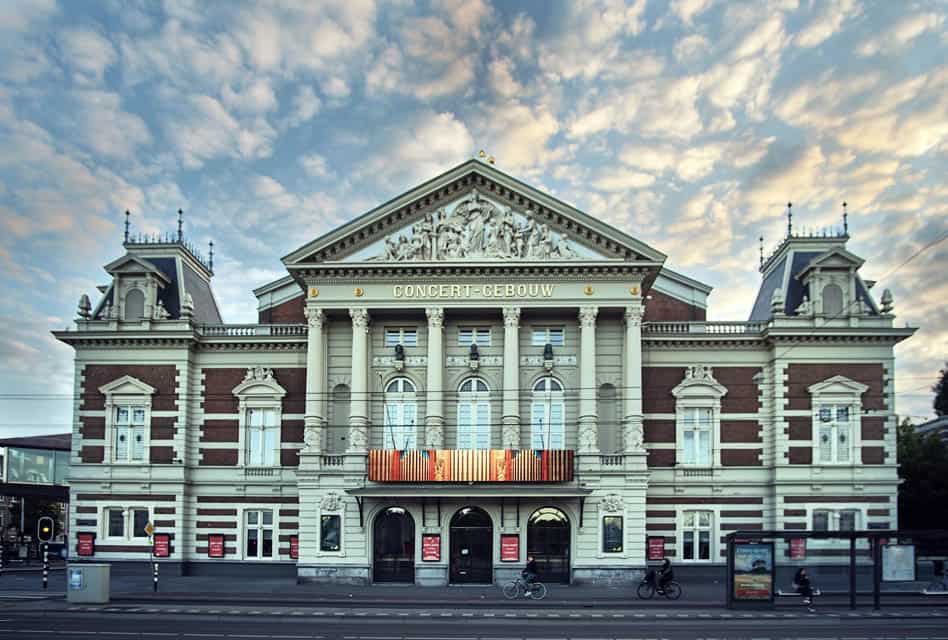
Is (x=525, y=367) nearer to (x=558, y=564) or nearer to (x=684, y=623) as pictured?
(x=558, y=564)

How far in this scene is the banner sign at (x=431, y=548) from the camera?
45750mm

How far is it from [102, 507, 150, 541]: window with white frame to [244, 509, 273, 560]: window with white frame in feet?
17.7

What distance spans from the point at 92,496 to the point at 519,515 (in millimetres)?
23691

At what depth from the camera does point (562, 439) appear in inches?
1913

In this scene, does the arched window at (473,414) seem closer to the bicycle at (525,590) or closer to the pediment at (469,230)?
the pediment at (469,230)

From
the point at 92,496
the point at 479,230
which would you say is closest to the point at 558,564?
the point at 479,230

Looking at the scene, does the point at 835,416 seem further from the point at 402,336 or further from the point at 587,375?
the point at 402,336

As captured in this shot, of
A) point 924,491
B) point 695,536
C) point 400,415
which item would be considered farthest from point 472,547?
point 924,491

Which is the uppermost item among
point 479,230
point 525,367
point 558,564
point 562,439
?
point 479,230

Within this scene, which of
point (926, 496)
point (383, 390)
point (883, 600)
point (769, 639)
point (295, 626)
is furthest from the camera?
point (926, 496)

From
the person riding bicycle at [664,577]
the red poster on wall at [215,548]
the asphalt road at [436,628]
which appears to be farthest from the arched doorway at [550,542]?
the red poster on wall at [215,548]

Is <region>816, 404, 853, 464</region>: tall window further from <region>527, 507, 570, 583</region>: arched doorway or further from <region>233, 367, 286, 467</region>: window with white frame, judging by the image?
<region>233, 367, 286, 467</region>: window with white frame

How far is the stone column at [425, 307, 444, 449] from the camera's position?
46906mm

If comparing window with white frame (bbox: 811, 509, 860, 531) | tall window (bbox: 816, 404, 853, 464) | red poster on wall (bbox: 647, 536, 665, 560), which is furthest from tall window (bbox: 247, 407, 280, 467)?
tall window (bbox: 816, 404, 853, 464)
